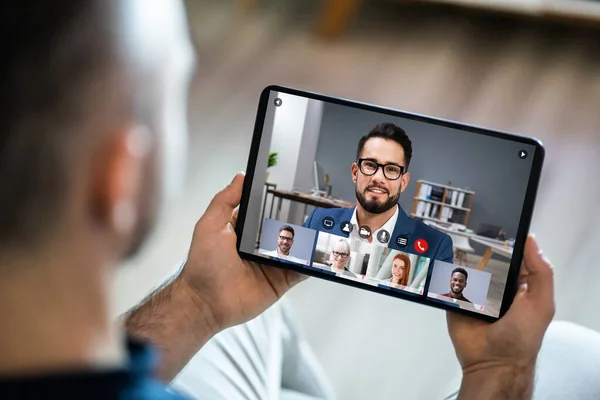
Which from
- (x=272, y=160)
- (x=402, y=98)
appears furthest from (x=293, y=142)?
(x=402, y=98)

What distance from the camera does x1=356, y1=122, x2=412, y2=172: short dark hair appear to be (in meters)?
0.77

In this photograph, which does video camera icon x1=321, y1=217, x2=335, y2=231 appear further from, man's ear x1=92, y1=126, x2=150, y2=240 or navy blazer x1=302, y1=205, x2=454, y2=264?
man's ear x1=92, y1=126, x2=150, y2=240

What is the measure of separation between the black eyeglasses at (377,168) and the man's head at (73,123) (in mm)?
466

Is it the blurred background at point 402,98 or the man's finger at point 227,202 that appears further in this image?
the blurred background at point 402,98

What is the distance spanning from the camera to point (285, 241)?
81 cm

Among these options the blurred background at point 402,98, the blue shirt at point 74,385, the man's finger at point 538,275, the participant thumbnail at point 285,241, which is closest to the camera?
the blue shirt at point 74,385

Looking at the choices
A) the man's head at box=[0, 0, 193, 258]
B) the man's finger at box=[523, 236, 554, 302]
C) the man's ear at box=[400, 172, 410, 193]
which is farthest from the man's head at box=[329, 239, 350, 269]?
the man's head at box=[0, 0, 193, 258]

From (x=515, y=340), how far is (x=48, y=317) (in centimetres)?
55

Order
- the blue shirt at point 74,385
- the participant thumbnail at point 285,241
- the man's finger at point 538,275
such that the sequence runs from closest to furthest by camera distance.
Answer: the blue shirt at point 74,385 → the man's finger at point 538,275 → the participant thumbnail at point 285,241

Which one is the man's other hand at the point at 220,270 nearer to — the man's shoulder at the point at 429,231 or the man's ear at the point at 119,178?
the man's shoulder at the point at 429,231

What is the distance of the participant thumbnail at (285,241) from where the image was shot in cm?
80

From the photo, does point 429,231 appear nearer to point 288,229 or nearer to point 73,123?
point 288,229

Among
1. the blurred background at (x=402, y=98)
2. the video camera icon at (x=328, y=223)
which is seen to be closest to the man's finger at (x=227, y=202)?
the video camera icon at (x=328, y=223)

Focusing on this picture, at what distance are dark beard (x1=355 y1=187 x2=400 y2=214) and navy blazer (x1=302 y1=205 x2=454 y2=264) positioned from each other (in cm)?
1
